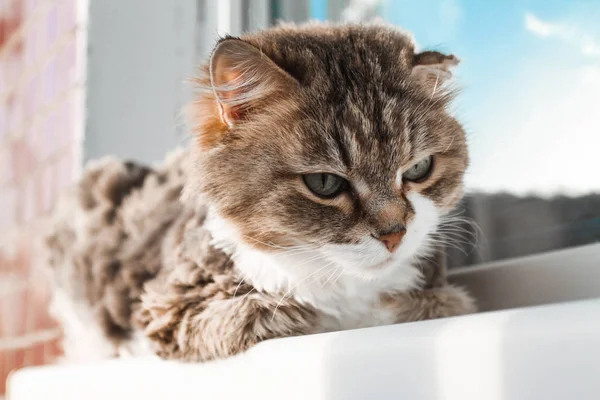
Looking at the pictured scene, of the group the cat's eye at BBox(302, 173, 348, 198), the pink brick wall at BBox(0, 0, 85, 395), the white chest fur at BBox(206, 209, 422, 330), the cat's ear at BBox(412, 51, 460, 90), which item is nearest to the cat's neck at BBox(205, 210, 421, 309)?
the white chest fur at BBox(206, 209, 422, 330)

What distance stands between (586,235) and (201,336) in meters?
0.71

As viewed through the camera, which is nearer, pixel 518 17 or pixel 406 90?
pixel 406 90

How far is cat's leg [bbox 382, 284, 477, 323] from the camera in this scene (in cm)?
102

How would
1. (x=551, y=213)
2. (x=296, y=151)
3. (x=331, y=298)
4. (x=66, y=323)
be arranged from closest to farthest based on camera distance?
(x=296, y=151) → (x=331, y=298) → (x=551, y=213) → (x=66, y=323)

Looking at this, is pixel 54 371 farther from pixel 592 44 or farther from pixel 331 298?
pixel 592 44

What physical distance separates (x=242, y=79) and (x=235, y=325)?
393 mm

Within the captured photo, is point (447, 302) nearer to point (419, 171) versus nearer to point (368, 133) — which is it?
point (419, 171)

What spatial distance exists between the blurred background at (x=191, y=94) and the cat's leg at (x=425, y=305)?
0.11 meters

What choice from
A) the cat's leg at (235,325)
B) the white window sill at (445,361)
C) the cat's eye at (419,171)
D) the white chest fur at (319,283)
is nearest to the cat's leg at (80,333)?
the white window sill at (445,361)

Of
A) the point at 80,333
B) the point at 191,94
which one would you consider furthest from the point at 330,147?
the point at 80,333

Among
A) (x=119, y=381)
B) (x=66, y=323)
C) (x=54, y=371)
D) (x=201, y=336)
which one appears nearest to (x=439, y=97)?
(x=201, y=336)

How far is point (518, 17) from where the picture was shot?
120cm

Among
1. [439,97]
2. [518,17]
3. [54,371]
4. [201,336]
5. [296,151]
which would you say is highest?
[518,17]

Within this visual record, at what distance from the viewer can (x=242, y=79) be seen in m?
0.94
